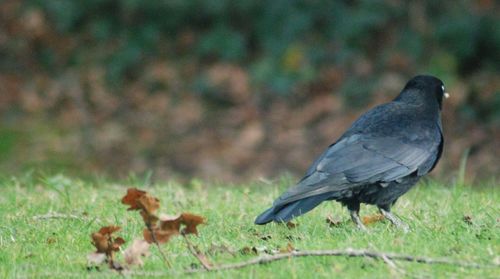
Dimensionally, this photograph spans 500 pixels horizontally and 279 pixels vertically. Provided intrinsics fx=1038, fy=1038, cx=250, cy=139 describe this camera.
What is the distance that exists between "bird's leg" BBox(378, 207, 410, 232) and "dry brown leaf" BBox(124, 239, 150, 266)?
1608mm

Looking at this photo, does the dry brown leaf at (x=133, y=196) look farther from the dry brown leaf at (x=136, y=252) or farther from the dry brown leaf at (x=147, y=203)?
the dry brown leaf at (x=136, y=252)

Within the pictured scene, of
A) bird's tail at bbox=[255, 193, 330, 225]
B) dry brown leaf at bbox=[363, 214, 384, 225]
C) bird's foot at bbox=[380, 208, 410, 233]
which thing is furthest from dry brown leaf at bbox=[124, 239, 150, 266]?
dry brown leaf at bbox=[363, 214, 384, 225]

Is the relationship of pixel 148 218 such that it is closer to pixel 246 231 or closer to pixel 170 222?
pixel 170 222

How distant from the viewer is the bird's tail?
19.7ft

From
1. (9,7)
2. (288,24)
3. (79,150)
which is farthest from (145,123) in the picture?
(9,7)

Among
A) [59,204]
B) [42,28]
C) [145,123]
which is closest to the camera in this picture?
[59,204]

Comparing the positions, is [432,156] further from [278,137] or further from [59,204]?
[278,137]

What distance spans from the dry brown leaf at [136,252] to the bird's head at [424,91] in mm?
2860

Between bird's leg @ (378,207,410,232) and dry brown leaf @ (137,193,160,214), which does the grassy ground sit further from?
dry brown leaf @ (137,193,160,214)

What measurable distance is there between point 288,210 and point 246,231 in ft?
1.11

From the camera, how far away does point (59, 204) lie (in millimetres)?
7320

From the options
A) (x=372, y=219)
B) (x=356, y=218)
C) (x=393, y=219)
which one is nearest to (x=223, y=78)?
(x=372, y=219)

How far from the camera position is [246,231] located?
20.6 feet

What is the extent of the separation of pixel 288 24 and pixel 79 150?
344 centimetres
